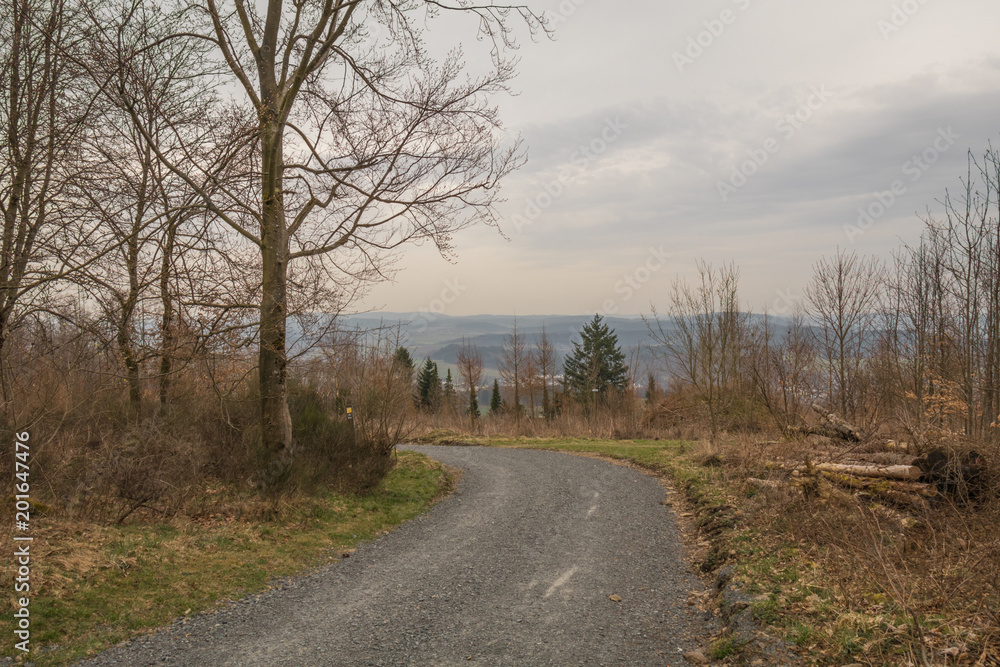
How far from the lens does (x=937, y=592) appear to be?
461 cm

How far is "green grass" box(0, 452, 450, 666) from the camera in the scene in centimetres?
493

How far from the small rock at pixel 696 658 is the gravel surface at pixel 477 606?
0.08 metres

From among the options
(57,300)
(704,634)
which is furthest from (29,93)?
(704,634)

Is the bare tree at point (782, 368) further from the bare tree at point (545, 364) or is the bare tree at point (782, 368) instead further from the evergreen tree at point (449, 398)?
the evergreen tree at point (449, 398)

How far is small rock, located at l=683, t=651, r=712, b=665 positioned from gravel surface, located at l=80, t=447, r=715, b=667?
0.26 feet

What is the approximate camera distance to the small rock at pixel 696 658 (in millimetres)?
4750

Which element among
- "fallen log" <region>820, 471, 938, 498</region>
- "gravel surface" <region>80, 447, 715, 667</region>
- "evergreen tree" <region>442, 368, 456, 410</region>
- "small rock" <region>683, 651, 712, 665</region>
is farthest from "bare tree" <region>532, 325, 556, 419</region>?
"small rock" <region>683, 651, 712, 665</region>

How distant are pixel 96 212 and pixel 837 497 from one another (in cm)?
1075

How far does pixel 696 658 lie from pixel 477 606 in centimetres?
224

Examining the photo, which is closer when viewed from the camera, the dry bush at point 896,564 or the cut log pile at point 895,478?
the dry bush at point 896,564

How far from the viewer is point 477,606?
6.04 metres

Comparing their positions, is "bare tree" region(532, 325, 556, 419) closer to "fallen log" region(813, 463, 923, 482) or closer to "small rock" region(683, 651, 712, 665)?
"fallen log" region(813, 463, 923, 482)

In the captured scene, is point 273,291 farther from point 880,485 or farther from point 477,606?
point 880,485

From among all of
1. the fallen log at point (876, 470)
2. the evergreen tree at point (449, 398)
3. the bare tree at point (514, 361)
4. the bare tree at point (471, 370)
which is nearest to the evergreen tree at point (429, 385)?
the evergreen tree at point (449, 398)
